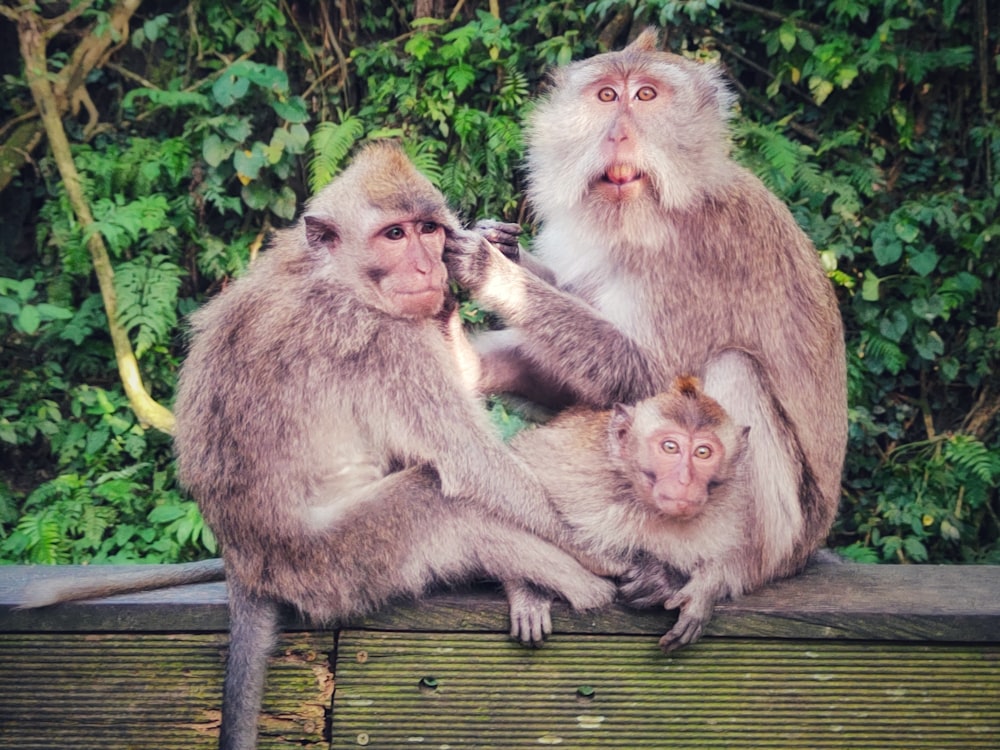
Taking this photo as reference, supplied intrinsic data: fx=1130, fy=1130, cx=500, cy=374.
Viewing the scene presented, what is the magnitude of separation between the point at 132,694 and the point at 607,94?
198cm

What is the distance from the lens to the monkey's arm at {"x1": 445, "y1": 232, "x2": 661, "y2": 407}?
3.00 meters

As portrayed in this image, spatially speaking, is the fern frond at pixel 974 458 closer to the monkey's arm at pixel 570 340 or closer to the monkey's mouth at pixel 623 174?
the monkey's arm at pixel 570 340

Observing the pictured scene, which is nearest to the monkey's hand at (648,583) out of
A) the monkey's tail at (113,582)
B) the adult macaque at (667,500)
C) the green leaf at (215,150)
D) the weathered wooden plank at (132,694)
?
the adult macaque at (667,500)

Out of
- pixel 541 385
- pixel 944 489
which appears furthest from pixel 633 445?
pixel 944 489

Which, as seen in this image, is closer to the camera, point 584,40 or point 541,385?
point 541,385

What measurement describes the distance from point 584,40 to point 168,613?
153 inches

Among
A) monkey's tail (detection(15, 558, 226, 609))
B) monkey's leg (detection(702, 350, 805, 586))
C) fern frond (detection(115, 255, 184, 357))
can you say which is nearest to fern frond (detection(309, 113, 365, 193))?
fern frond (detection(115, 255, 184, 357))

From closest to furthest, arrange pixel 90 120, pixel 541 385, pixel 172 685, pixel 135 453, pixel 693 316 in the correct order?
pixel 172 685
pixel 693 316
pixel 541 385
pixel 135 453
pixel 90 120

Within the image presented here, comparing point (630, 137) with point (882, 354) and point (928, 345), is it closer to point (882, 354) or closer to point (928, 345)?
point (882, 354)

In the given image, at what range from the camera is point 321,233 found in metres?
2.76

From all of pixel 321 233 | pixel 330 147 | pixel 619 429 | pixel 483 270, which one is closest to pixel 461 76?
pixel 330 147

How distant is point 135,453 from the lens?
5.31 meters

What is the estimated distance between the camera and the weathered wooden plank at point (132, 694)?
2584 millimetres

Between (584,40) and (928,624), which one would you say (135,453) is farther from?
(928,624)
